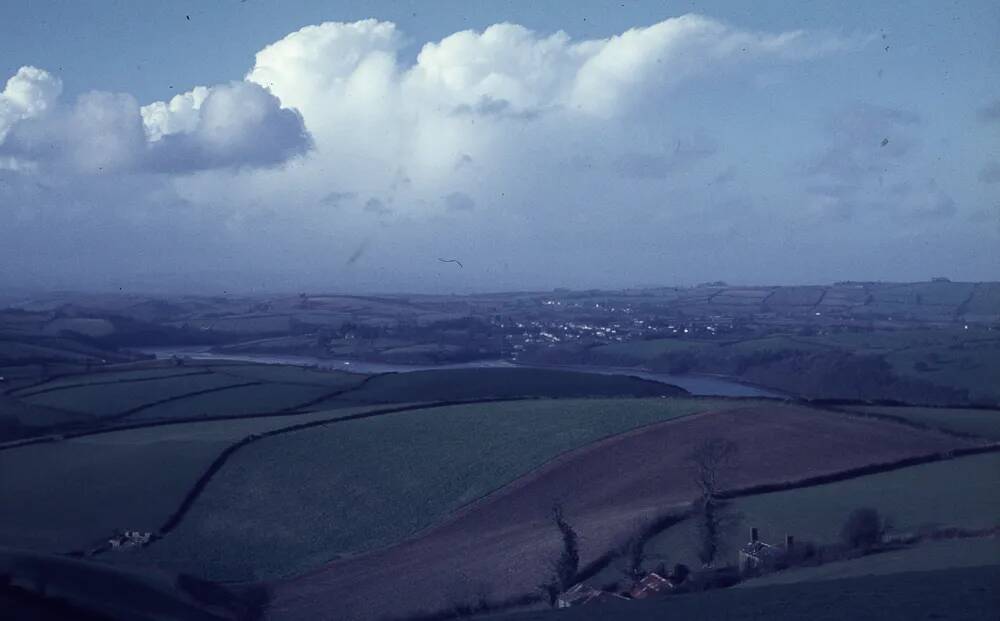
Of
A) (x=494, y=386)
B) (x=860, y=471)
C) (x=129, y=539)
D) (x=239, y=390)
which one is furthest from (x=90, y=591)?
(x=494, y=386)

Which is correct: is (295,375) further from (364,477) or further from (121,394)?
(364,477)

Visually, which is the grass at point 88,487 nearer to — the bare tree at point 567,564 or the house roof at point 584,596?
the bare tree at point 567,564

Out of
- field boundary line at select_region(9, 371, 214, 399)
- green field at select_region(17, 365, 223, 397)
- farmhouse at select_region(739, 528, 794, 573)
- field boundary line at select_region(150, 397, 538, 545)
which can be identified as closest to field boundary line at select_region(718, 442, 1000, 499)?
farmhouse at select_region(739, 528, 794, 573)

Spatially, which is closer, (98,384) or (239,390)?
(98,384)

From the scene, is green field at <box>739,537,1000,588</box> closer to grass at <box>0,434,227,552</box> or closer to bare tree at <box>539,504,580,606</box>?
bare tree at <box>539,504,580,606</box>

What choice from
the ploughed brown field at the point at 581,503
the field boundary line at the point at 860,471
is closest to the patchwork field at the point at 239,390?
the ploughed brown field at the point at 581,503

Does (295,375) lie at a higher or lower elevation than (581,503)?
higher

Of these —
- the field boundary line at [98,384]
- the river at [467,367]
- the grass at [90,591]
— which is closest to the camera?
the grass at [90,591]
